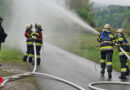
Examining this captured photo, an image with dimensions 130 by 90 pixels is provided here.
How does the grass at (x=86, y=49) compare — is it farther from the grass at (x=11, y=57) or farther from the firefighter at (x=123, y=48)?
the grass at (x=11, y=57)

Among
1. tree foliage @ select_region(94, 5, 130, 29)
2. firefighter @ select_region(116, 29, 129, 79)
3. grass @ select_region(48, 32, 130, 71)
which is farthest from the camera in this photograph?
tree foliage @ select_region(94, 5, 130, 29)

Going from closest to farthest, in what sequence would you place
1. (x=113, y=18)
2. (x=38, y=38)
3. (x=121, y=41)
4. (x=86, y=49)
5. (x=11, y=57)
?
(x=121, y=41) < (x=38, y=38) < (x=11, y=57) < (x=86, y=49) < (x=113, y=18)

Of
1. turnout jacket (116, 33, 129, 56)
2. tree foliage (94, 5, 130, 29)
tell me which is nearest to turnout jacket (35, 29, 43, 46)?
turnout jacket (116, 33, 129, 56)

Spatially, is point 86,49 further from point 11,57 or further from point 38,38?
point 38,38

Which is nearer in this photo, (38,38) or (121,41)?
(121,41)

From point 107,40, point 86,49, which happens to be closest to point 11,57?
point 107,40

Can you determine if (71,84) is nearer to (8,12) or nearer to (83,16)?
(8,12)

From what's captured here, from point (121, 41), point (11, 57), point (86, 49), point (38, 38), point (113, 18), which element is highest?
point (113, 18)

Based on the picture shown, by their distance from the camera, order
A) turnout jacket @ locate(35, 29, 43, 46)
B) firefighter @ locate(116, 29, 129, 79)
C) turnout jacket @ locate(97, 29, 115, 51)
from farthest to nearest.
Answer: turnout jacket @ locate(35, 29, 43, 46) → turnout jacket @ locate(97, 29, 115, 51) → firefighter @ locate(116, 29, 129, 79)

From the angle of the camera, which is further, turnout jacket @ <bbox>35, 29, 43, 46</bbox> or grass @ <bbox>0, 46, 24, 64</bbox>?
grass @ <bbox>0, 46, 24, 64</bbox>

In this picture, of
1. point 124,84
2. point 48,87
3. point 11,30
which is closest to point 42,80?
point 48,87

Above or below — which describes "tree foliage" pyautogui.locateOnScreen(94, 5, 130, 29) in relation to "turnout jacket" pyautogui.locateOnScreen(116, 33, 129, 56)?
above

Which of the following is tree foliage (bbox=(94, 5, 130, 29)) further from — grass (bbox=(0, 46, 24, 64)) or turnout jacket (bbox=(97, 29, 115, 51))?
turnout jacket (bbox=(97, 29, 115, 51))

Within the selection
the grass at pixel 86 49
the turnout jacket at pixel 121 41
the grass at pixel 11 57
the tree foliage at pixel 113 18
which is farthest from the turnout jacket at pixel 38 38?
the tree foliage at pixel 113 18
